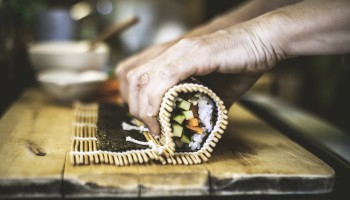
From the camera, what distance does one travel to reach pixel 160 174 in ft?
3.76

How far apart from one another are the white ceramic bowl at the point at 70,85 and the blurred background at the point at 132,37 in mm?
242

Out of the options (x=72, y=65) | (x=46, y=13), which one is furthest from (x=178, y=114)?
(x=46, y=13)

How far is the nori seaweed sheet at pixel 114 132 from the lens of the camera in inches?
51.6

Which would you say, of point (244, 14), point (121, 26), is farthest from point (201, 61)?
point (121, 26)

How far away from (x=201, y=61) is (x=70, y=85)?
100 cm

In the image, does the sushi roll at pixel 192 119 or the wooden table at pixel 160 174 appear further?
the sushi roll at pixel 192 119

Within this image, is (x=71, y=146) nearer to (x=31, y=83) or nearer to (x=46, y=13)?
(x=31, y=83)

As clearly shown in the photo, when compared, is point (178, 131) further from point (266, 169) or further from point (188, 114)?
point (266, 169)

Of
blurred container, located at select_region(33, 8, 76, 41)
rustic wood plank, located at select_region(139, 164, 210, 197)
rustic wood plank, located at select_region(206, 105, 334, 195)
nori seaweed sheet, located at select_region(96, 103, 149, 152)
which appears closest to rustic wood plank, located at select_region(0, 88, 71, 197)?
nori seaweed sheet, located at select_region(96, 103, 149, 152)

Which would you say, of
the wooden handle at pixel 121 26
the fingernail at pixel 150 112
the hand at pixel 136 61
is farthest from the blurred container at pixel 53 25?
the fingernail at pixel 150 112

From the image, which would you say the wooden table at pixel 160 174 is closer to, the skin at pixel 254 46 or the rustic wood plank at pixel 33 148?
the rustic wood plank at pixel 33 148

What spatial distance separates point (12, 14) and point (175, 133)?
1575 millimetres

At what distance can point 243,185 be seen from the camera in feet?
3.82

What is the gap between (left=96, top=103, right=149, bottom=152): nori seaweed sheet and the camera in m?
1.31
